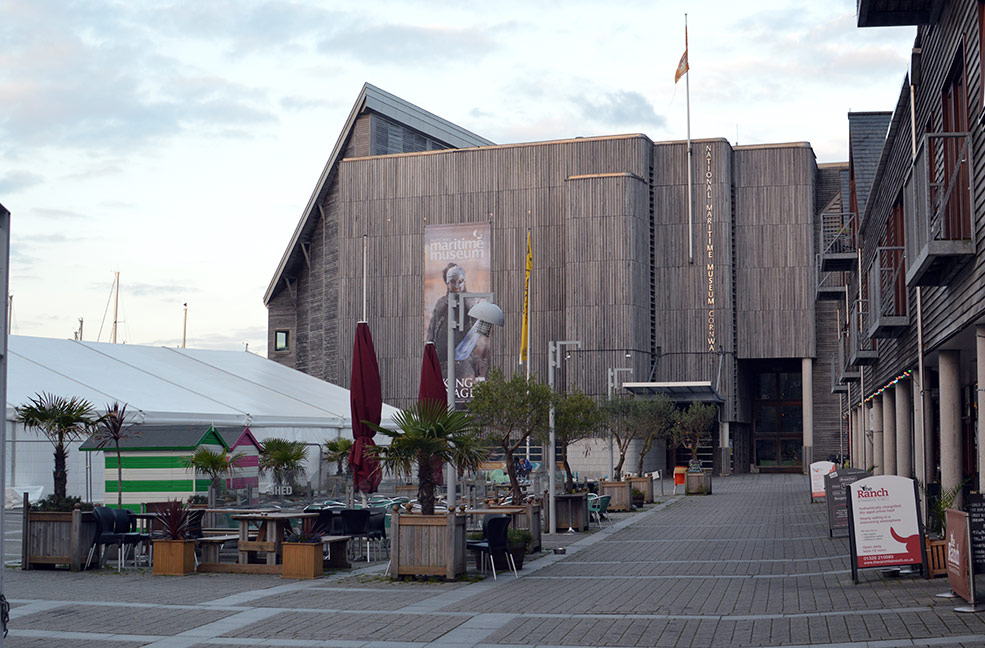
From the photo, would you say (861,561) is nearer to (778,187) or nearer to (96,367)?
(96,367)

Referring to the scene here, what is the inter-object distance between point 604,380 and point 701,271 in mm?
7279

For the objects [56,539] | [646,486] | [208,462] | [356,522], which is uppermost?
[208,462]

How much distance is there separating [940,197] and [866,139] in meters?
15.7

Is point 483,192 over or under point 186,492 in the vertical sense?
over

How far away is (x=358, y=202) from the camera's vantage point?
185 ft

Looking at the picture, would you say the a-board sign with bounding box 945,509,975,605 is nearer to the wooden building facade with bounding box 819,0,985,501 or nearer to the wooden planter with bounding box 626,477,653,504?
the wooden building facade with bounding box 819,0,985,501

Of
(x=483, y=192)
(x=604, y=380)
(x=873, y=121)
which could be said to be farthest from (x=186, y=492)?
(x=483, y=192)

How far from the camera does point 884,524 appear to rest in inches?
469

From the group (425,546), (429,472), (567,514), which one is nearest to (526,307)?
(567,514)

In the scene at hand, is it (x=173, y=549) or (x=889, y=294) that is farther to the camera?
(x=889, y=294)

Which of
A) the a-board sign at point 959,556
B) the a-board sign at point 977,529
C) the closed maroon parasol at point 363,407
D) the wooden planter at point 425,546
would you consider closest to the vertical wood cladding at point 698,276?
the closed maroon parasol at point 363,407

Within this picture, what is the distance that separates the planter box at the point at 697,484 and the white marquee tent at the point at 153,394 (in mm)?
10181

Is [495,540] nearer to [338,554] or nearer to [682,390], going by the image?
[338,554]

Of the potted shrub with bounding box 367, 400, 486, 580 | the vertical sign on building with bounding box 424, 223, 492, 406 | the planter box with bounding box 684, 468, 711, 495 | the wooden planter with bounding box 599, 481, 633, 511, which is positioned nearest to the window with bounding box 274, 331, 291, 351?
the vertical sign on building with bounding box 424, 223, 492, 406
